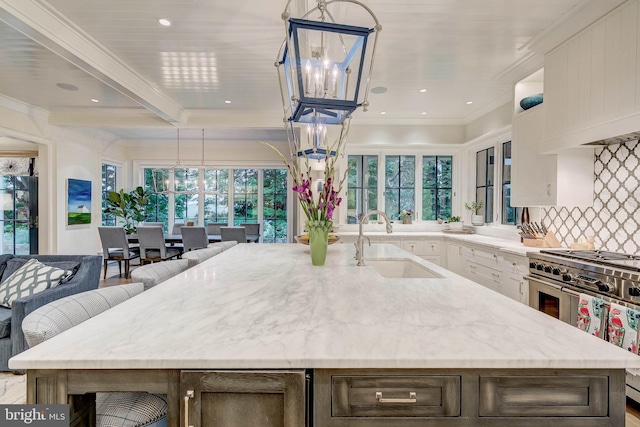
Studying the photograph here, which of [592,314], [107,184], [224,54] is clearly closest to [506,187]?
[592,314]

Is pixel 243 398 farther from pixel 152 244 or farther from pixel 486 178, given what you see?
pixel 152 244

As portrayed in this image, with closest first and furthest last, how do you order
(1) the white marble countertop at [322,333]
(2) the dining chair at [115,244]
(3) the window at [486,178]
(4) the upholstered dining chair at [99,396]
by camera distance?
(1) the white marble countertop at [322,333]
(4) the upholstered dining chair at [99,396]
(3) the window at [486,178]
(2) the dining chair at [115,244]

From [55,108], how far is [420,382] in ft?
22.0

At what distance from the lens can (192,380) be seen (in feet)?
2.61

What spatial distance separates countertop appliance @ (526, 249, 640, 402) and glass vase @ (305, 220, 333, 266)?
1.79 meters

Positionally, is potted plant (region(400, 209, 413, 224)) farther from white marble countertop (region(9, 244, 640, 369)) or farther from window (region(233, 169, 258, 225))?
white marble countertop (region(9, 244, 640, 369))

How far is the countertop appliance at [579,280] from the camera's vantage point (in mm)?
1915

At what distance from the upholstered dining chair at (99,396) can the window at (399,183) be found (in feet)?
16.3

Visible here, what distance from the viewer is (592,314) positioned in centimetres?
208

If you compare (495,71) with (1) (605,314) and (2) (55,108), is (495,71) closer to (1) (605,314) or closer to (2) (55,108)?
(1) (605,314)

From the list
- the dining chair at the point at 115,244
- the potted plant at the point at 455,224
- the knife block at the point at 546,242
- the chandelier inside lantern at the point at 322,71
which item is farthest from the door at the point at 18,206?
the knife block at the point at 546,242

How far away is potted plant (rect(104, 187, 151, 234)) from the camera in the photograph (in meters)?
6.78

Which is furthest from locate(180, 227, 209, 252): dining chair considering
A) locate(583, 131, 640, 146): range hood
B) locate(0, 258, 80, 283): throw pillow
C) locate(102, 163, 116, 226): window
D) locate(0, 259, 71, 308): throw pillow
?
locate(583, 131, 640, 146): range hood

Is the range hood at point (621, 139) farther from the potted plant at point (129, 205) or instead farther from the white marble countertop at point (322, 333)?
the potted plant at point (129, 205)
